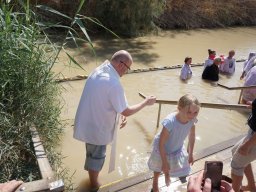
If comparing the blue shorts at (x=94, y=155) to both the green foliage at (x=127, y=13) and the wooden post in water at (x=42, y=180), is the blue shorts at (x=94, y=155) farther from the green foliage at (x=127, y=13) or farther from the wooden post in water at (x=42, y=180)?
the green foliage at (x=127, y=13)

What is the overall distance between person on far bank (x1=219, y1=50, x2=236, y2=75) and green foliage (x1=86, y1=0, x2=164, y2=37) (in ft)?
17.8

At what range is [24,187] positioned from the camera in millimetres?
2971

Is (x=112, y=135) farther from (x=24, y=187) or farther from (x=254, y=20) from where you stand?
(x=254, y=20)

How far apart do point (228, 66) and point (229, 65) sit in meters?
0.05

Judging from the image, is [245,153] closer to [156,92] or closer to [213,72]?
[156,92]

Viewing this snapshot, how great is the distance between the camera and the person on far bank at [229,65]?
10.6 metres

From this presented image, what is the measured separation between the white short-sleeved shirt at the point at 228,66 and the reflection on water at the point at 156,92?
0.93 feet

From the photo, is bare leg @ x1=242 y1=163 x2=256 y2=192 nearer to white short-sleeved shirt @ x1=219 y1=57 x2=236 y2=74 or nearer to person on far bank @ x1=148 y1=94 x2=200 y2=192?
person on far bank @ x1=148 y1=94 x2=200 y2=192

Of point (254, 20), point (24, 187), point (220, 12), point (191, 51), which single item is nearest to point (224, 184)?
point (24, 187)

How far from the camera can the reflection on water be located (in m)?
5.61

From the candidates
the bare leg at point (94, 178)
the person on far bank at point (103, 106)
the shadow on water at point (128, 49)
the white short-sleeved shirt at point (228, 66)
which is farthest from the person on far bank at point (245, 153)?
the shadow on water at point (128, 49)

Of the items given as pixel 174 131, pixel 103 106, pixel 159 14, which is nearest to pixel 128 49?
pixel 159 14

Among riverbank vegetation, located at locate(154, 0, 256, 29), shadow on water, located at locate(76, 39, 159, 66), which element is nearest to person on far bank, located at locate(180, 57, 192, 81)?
shadow on water, located at locate(76, 39, 159, 66)

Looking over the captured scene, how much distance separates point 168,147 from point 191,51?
10.5m
